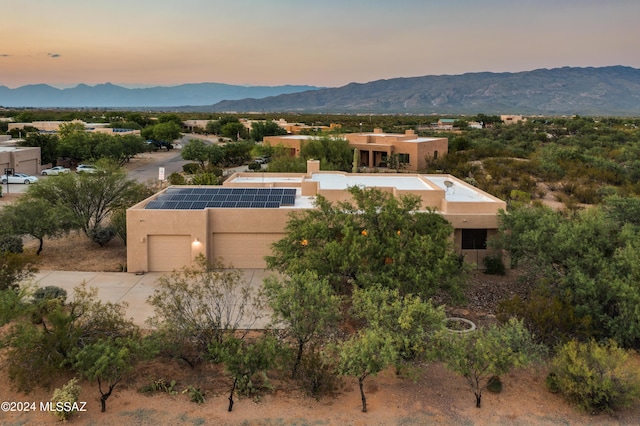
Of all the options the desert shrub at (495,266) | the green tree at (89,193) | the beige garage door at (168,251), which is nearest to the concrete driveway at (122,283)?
the beige garage door at (168,251)

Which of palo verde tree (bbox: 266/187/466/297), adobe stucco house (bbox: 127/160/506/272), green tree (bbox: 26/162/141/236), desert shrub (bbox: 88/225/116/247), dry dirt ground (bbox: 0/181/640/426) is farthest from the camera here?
green tree (bbox: 26/162/141/236)

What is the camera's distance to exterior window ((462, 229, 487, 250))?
69.7ft

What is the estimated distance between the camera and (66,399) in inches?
421

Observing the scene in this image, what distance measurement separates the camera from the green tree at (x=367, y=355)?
1076cm

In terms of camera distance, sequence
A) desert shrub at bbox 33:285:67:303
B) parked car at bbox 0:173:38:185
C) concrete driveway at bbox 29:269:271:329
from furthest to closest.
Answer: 1. parked car at bbox 0:173:38:185
2. concrete driveway at bbox 29:269:271:329
3. desert shrub at bbox 33:285:67:303

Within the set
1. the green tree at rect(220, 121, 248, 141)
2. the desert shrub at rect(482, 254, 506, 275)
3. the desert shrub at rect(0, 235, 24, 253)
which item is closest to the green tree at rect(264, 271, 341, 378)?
the desert shrub at rect(482, 254, 506, 275)

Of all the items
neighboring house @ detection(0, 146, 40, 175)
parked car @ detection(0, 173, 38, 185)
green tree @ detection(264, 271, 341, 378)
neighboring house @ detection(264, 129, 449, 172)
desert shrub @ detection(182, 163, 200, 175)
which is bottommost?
green tree @ detection(264, 271, 341, 378)

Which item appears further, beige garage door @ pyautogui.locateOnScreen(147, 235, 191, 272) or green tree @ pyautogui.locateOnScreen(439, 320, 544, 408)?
beige garage door @ pyautogui.locateOnScreen(147, 235, 191, 272)

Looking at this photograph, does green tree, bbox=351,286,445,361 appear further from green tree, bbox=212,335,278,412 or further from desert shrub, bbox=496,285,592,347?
desert shrub, bbox=496,285,592,347

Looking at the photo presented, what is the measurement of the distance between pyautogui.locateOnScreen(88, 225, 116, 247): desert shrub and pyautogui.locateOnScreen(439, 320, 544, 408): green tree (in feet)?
56.5

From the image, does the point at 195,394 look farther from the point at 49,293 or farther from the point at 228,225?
the point at 228,225

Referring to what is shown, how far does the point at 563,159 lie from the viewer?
48.4 metres

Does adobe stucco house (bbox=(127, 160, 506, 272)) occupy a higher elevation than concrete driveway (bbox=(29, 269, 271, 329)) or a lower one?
higher

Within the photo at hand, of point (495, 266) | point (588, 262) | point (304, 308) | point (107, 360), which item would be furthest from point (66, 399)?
point (495, 266)
